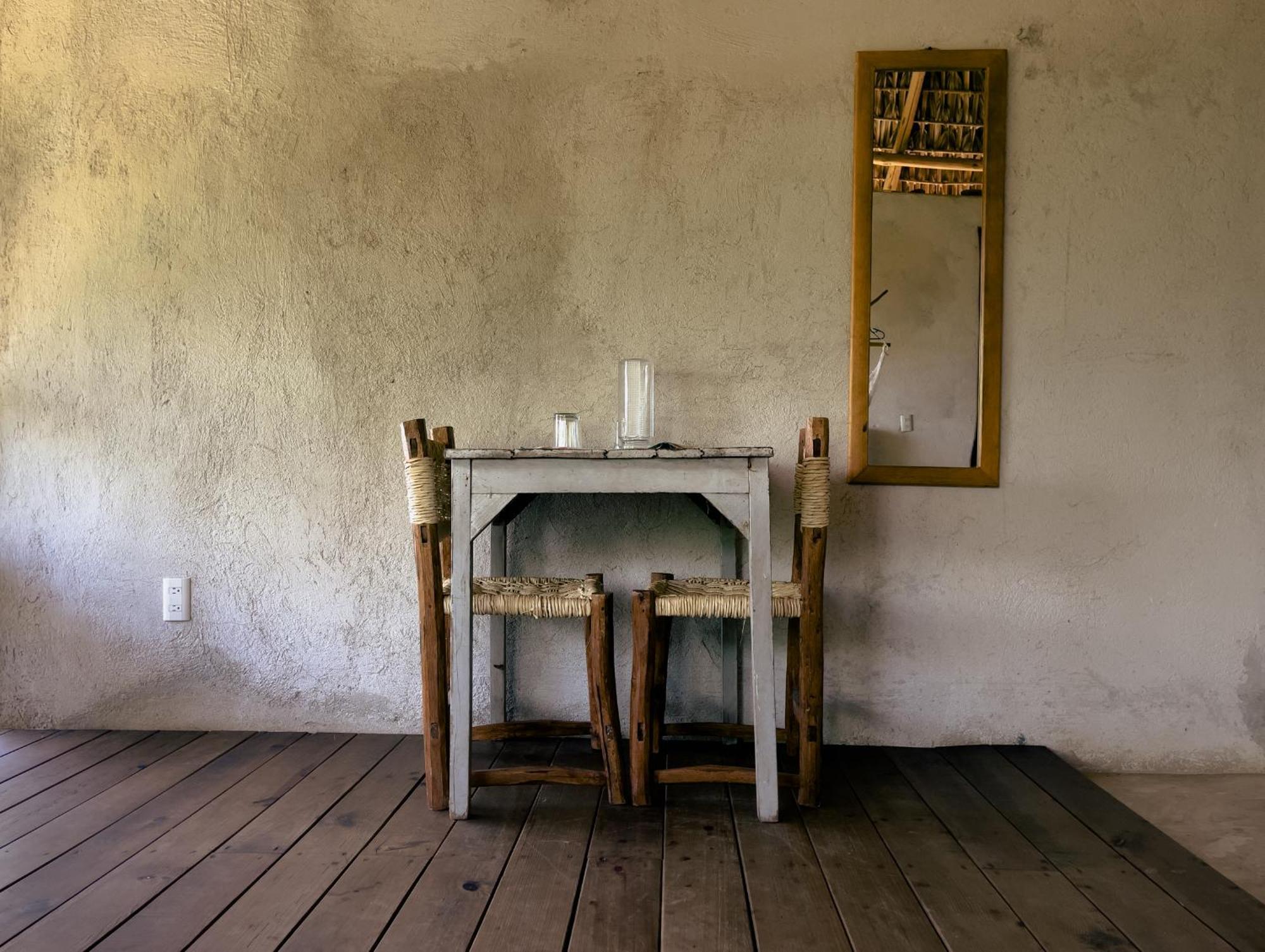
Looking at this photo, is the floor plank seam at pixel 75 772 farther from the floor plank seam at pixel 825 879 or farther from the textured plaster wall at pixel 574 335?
the floor plank seam at pixel 825 879

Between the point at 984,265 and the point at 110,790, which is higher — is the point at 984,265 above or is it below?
above

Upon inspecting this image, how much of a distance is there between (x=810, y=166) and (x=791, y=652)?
4.20 ft

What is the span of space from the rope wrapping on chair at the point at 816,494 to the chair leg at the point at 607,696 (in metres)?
0.47

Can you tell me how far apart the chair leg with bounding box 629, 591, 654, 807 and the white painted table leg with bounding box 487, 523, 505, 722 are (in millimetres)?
572

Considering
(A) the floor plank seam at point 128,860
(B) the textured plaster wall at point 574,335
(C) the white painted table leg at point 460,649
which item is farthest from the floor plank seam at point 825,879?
(A) the floor plank seam at point 128,860

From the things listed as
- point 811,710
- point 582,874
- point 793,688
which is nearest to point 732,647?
point 793,688

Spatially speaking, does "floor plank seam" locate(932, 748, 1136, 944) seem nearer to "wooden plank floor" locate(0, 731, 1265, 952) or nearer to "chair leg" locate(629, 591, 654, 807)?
"wooden plank floor" locate(0, 731, 1265, 952)

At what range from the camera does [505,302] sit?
2.40 metres

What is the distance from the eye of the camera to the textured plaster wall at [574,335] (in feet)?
7.59

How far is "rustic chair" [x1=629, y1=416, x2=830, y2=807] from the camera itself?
6.16 ft

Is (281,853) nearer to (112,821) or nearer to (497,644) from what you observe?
(112,821)

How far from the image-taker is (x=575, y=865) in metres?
1.61

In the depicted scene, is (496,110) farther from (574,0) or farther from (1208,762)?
(1208,762)

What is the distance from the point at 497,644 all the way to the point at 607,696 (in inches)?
22.5
